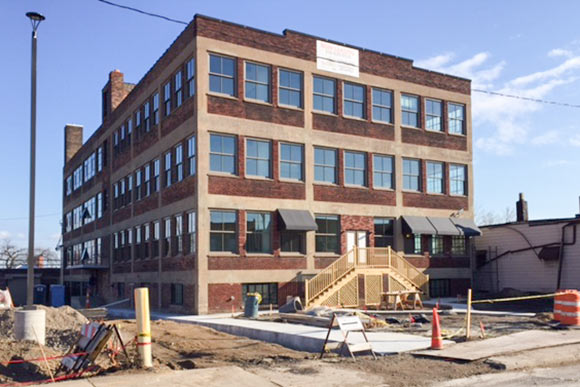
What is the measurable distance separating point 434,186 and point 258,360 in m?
23.7

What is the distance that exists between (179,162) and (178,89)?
11.3 ft

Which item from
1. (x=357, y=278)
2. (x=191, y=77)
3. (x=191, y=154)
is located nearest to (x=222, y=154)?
(x=191, y=154)

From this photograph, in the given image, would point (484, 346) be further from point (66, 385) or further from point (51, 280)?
point (51, 280)

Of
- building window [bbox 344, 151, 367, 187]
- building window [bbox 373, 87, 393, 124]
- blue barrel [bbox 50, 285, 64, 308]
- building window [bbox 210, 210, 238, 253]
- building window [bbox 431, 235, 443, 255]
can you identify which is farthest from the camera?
blue barrel [bbox 50, 285, 64, 308]

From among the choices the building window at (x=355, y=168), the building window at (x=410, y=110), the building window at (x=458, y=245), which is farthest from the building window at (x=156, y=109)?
the building window at (x=458, y=245)

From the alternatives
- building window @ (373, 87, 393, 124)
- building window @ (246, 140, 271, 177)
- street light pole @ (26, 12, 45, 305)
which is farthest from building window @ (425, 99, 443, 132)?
street light pole @ (26, 12, 45, 305)

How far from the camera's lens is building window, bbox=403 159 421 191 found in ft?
110

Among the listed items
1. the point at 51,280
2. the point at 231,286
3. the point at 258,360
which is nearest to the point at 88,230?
the point at 51,280

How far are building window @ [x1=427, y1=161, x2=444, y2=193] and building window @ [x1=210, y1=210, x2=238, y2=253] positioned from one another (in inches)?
493

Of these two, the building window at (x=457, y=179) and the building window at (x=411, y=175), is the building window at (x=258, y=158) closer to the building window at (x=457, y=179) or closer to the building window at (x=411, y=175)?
Answer: the building window at (x=411, y=175)

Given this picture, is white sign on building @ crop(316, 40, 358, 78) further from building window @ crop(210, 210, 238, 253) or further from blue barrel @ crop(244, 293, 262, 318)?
blue barrel @ crop(244, 293, 262, 318)

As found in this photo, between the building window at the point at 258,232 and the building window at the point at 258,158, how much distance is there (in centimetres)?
188

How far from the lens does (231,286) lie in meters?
26.9

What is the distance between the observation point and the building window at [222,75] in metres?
27.3
